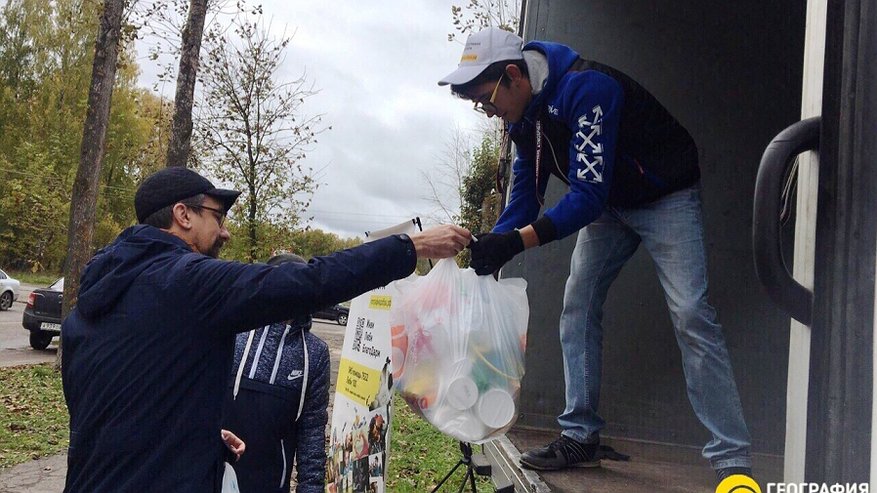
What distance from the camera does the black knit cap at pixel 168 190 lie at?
197cm

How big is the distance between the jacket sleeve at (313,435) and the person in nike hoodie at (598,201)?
3.11 feet

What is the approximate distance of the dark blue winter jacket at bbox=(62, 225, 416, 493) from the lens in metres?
1.68

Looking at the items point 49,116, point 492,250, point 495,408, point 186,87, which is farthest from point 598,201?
point 49,116

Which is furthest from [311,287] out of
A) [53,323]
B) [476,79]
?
[53,323]

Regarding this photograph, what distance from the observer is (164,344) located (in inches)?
68.1

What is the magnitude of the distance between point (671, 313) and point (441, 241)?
884 millimetres

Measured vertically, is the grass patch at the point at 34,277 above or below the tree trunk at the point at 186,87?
below

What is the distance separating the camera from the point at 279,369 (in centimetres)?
274

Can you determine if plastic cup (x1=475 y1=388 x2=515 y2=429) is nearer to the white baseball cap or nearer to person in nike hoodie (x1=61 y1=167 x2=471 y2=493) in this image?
person in nike hoodie (x1=61 y1=167 x2=471 y2=493)

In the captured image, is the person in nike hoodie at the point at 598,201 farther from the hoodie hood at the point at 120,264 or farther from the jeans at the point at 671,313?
the hoodie hood at the point at 120,264

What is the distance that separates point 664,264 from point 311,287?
50.9 inches

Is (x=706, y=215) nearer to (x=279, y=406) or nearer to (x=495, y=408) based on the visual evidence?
(x=495, y=408)

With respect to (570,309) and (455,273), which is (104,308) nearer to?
(455,273)

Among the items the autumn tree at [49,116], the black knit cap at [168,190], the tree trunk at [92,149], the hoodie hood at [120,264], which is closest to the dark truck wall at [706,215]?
the black knit cap at [168,190]
